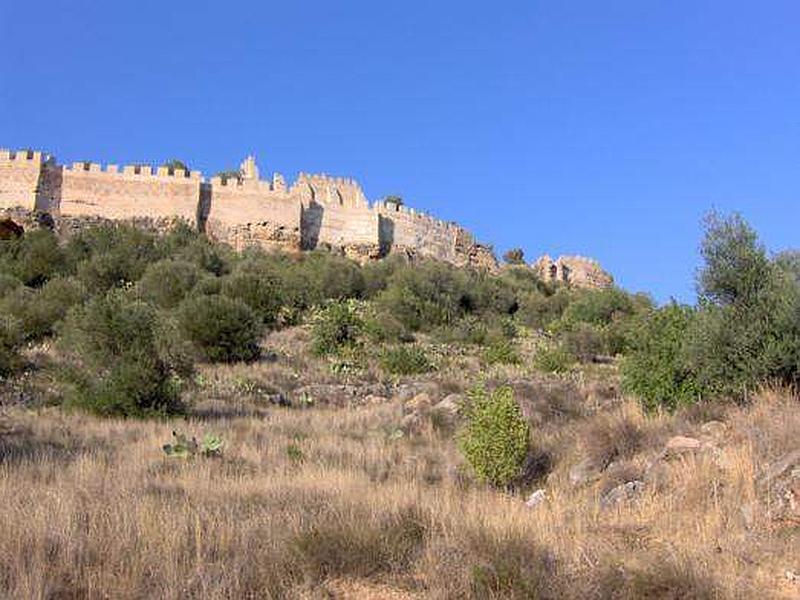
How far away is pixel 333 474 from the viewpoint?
6938 mm

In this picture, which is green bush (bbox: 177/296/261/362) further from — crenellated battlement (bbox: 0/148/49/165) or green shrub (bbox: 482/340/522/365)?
crenellated battlement (bbox: 0/148/49/165)

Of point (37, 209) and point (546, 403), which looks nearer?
point (546, 403)

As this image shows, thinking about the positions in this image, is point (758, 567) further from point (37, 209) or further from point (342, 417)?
point (37, 209)

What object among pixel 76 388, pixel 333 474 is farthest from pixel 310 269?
pixel 333 474

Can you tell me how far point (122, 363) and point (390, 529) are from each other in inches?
329

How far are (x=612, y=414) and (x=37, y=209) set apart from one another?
36.7 metres

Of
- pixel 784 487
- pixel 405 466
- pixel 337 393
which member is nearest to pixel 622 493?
pixel 784 487

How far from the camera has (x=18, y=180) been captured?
127 feet

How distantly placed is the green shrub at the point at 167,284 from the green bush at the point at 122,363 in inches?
357

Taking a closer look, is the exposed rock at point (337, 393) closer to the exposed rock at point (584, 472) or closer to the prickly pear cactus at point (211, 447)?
the prickly pear cactus at point (211, 447)

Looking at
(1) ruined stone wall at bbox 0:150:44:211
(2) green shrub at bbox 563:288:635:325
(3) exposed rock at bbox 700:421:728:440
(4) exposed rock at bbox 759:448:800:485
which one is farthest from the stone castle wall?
(4) exposed rock at bbox 759:448:800:485

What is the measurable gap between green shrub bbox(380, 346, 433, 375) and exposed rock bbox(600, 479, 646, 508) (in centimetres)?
1249

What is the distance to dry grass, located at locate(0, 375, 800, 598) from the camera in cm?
379

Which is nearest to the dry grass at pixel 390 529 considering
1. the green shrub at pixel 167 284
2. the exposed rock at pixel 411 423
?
the exposed rock at pixel 411 423
